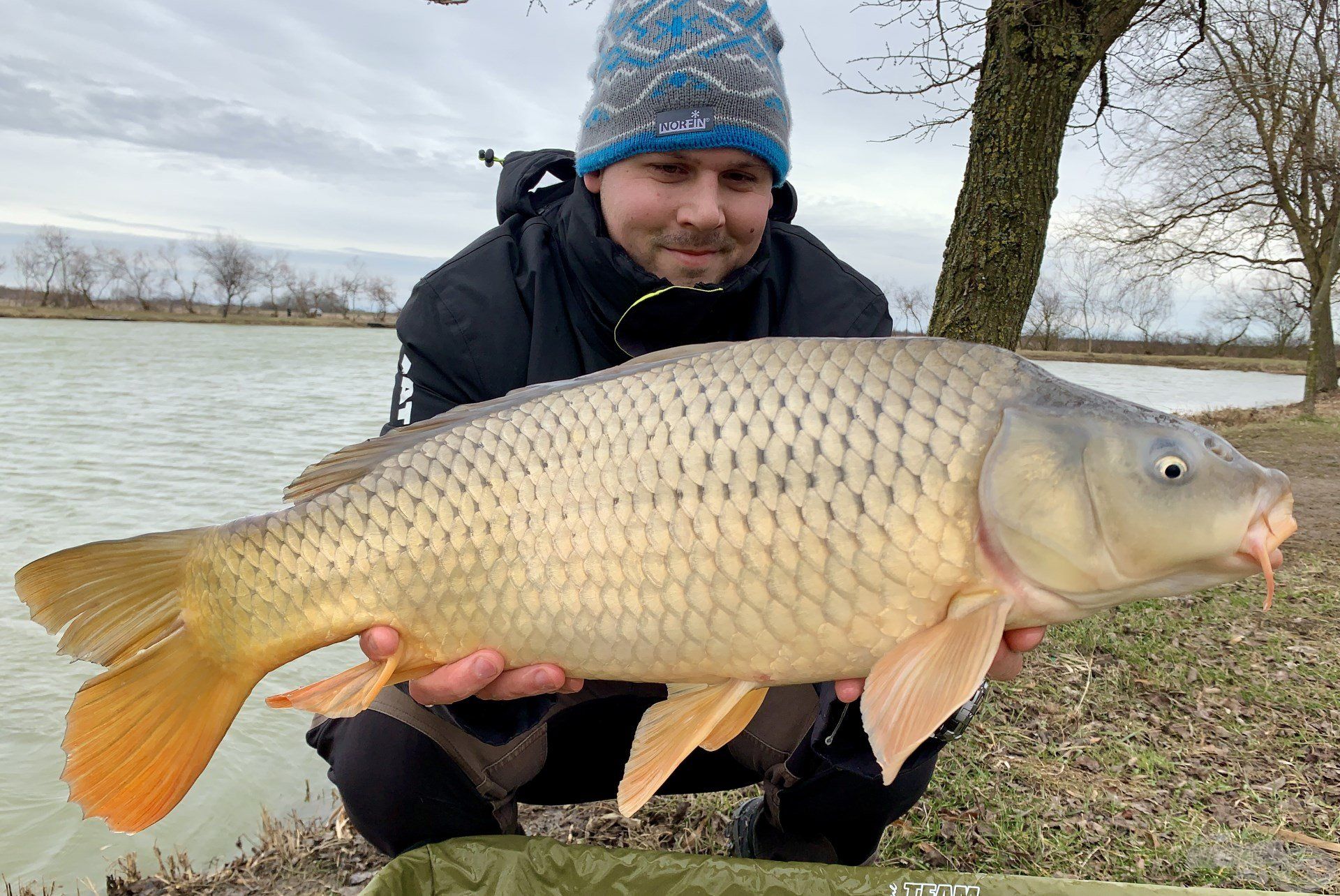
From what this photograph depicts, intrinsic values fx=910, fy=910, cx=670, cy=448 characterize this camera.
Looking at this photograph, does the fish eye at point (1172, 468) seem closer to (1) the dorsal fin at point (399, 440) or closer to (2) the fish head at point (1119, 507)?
(2) the fish head at point (1119, 507)

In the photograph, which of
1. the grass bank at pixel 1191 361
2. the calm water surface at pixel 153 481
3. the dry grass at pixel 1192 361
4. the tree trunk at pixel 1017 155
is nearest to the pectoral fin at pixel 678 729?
the calm water surface at pixel 153 481

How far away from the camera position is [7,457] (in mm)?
6961

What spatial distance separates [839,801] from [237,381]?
47.5ft

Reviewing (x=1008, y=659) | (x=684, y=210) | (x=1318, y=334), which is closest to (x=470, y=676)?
(x=1008, y=659)

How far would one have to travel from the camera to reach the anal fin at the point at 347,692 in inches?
44.8

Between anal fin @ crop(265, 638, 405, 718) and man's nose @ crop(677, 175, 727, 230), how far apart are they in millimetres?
834

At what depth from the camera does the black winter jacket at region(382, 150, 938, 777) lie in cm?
160

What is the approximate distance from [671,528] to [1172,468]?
0.56 metres

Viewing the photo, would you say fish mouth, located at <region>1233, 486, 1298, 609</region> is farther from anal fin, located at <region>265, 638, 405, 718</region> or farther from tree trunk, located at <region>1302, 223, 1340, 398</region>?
tree trunk, located at <region>1302, 223, 1340, 398</region>

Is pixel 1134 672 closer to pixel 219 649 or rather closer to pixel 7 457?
pixel 219 649

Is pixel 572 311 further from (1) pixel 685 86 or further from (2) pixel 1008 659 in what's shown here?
(2) pixel 1008 659

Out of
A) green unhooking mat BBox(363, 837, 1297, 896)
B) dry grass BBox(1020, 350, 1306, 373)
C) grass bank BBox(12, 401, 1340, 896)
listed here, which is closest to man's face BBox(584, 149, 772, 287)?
green unhooking mat BBox(363, 837, 1297, 896)

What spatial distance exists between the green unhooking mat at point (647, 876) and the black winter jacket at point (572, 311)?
22 cm

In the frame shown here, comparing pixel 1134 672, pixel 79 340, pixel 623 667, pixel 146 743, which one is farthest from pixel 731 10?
pixel 79 340
